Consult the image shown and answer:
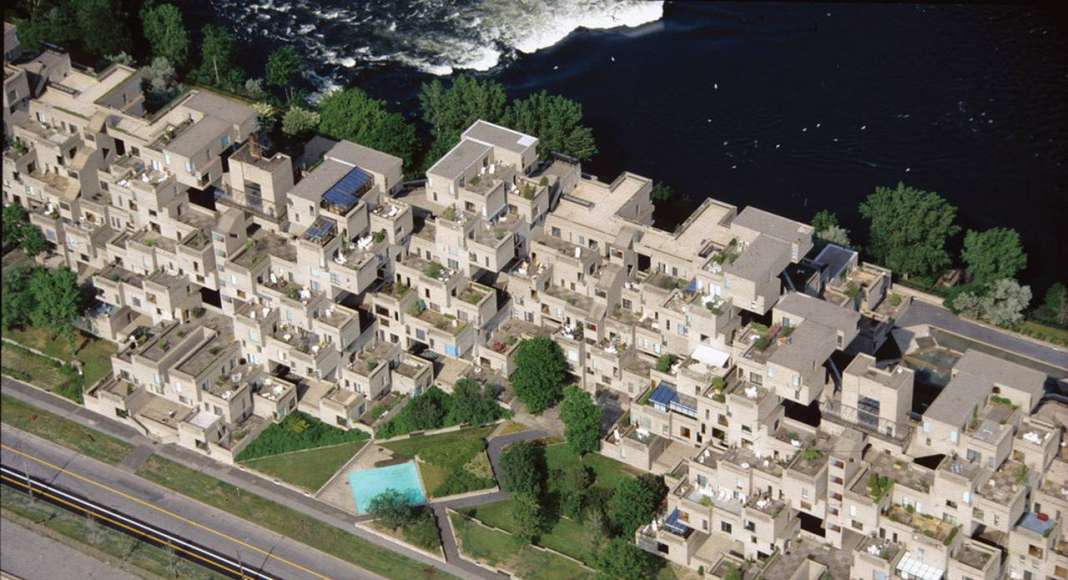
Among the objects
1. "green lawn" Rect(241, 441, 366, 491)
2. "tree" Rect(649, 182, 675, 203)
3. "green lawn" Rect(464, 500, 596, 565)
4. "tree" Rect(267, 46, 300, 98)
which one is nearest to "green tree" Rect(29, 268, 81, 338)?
"green lawn" Rect(241, 441, 366, 491)

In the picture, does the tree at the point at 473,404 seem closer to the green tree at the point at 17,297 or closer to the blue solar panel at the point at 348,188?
the blue solar panel at the point at 348,188

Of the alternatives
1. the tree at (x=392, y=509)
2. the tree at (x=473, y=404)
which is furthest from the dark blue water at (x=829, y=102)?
the tree at (x=392, y=509)

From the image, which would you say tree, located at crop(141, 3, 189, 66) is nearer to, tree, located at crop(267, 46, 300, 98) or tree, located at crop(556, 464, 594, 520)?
tree, located at crop(267, 46, 300, 98)

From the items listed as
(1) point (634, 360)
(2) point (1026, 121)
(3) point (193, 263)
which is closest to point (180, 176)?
(3) point (193, 263)

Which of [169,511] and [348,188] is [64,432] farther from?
[348,188]

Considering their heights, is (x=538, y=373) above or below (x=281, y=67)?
below

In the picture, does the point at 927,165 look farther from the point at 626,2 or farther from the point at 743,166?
the point at 626,2

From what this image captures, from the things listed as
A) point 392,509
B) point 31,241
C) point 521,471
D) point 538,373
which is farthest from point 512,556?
point 31,241
